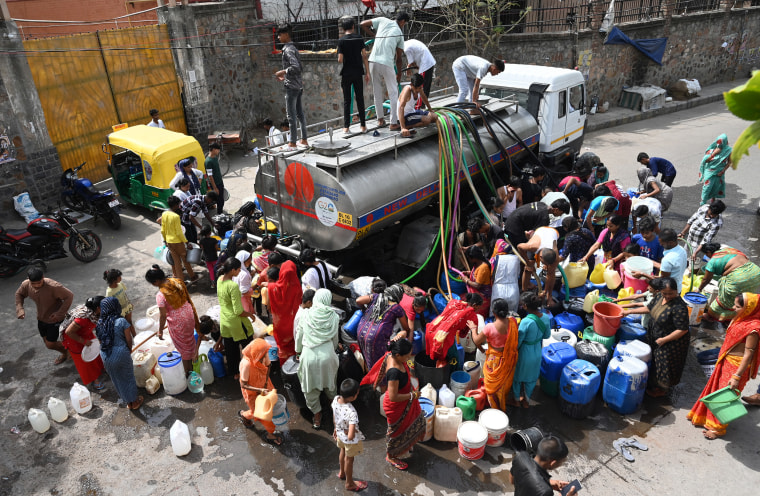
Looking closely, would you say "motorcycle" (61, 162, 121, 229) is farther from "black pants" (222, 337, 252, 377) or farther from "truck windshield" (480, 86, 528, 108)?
"truck windshield" (480, 86, 528, 108)

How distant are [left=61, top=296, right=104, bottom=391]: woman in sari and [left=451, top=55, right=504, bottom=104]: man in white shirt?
6.75 metres

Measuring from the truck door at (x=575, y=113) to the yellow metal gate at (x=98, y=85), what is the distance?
1034 cm

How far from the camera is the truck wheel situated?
905 centimetres

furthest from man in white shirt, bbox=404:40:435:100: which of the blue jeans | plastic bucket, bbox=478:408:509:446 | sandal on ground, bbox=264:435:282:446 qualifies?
sandal on ground, bbox=264:435:282:446

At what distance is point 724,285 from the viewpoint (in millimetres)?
6484

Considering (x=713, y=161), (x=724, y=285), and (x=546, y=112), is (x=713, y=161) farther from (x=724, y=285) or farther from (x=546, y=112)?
(x=724, y=285)

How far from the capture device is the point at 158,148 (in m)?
10.2

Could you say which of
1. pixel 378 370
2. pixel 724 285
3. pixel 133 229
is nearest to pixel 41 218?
pixel 133 229

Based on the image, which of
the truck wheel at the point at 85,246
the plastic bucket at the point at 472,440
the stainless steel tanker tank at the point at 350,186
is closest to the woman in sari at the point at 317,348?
the plastic bucket at the point at 472,440

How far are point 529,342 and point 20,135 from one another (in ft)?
34.8

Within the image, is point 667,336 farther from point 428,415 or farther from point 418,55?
point 418,55

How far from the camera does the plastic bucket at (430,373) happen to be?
5.70m

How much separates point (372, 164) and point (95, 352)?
4185 millimetres

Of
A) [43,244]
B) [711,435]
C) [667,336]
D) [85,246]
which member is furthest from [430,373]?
[43,244]
